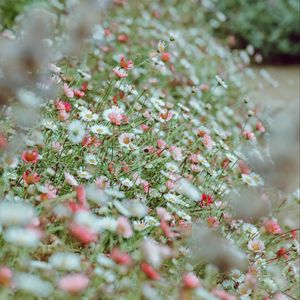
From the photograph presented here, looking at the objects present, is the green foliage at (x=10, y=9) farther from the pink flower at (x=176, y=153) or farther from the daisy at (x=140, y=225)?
the daisy at (x=140, y=225)

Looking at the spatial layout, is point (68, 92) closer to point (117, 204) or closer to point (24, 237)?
point (117, 204)

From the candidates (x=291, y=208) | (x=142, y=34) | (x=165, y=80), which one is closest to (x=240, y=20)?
(x=142, y=34)

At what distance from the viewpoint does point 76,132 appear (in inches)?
88.0

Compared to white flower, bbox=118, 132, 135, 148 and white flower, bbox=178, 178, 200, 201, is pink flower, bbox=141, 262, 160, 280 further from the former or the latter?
white flower, bbox=118, 132, 135, 148

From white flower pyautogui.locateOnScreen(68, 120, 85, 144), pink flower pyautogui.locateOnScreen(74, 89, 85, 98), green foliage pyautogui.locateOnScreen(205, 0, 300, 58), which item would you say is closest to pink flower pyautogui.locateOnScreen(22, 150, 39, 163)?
white flower pyautogui.locateOnScreen(68, 120, 85, 144)

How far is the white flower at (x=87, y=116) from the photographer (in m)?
2.38

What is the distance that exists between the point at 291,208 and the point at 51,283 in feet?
7.08

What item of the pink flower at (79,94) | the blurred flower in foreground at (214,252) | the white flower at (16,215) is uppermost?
the white flower at (16,215)

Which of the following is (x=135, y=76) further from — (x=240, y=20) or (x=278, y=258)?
(x=240, y=20)

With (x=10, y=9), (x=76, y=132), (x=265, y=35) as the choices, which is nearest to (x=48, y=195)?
(x=76, y=132)

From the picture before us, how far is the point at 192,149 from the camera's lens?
2.66 metres

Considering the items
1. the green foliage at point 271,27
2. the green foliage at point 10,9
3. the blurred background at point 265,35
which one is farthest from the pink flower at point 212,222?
the green foliage at point 271,27

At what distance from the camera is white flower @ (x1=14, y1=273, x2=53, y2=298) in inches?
57.2

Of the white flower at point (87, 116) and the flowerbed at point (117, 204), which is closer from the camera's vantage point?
the flowerbed at point (117, 204)
